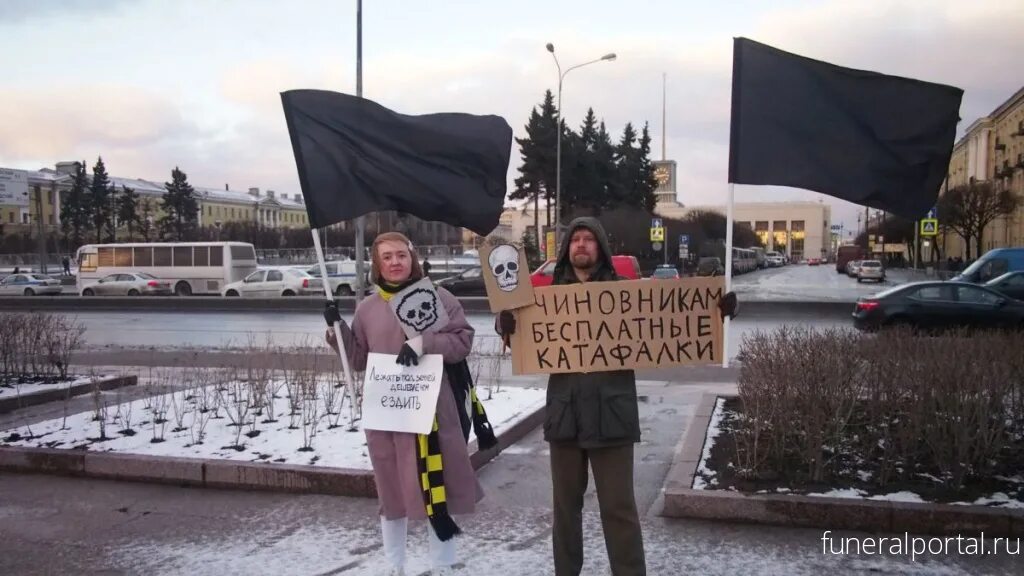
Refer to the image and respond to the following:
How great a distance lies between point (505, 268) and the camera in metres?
4.00

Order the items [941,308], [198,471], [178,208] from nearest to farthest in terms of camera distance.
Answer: [198,471]
[941,308]
[178,208]

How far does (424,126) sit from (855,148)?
276 centimetres

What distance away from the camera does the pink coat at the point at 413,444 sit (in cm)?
408

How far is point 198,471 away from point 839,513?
4861mm

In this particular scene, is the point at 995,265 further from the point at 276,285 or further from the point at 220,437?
the point at 276,285

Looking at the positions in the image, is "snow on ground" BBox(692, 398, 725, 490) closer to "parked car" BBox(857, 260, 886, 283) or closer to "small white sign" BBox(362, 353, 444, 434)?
"small white sign" BBox(362, 353, 444, 434)

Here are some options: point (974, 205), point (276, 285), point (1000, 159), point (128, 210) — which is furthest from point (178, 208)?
point (1000, 159)

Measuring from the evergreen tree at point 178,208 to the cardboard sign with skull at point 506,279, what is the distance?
3659 inches

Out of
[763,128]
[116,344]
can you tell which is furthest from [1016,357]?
[116,344]

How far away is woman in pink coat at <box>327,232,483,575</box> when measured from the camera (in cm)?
409

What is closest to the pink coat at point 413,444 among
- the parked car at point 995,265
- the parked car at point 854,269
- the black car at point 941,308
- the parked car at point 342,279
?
the black car at point 941,308

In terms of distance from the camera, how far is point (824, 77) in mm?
4582

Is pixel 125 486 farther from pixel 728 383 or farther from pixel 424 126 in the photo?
pixel 728 383

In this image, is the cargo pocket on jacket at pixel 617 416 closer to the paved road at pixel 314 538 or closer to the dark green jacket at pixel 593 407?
the dark green jacket at pixel 593 407
